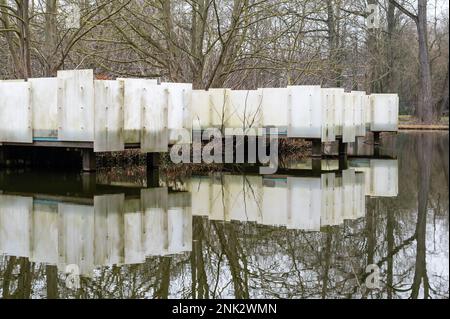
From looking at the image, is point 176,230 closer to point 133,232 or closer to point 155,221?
point 133,232

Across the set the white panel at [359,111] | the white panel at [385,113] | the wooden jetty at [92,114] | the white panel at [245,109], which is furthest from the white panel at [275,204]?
the white panel at [385,113]

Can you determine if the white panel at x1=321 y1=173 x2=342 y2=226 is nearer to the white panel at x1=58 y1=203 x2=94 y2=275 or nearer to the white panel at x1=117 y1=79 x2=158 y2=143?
the white panel at x1=58 y1=203 x2=94 y2=275

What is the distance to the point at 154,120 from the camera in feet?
42.5

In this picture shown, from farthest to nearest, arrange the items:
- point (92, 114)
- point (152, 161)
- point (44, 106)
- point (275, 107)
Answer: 1. point (275, 107)
2. point (152, 161)
3. point (44, 106)
4. point (92, 114)

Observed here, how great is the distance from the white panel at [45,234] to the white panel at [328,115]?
9271 mm

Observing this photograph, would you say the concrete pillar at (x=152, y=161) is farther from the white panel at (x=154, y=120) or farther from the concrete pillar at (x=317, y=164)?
the concrete pillar at (x=317, y=164)

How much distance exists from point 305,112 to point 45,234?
1040 centimetres

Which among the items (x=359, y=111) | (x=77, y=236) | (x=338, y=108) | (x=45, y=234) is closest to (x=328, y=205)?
(x=77, y=236)

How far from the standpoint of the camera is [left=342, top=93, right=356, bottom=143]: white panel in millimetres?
18047

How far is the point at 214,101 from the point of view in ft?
55.5

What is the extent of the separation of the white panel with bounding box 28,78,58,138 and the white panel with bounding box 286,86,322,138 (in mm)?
6307

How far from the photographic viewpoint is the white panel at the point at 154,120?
12719mm
